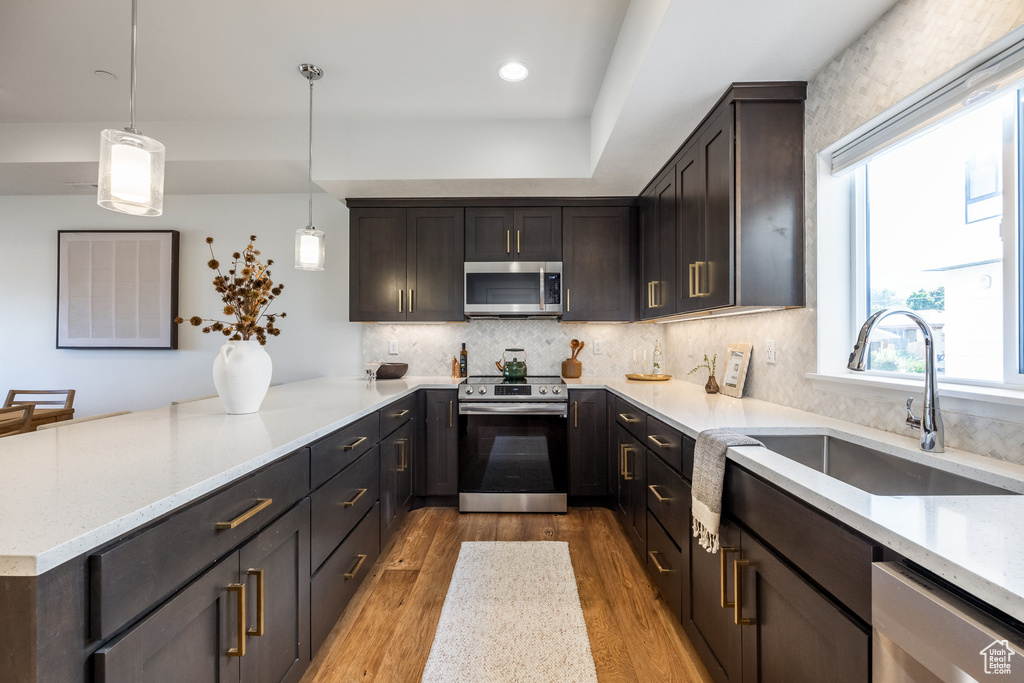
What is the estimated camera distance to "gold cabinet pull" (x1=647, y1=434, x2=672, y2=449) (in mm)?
1869

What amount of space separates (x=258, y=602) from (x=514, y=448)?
201cm

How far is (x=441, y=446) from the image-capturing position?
124 inches

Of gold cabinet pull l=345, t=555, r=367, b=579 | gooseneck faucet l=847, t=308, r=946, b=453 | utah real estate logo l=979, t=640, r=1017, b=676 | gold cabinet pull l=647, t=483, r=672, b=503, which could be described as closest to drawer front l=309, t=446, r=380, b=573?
gold cabinet pull l=345, t=555, r=367, b=579

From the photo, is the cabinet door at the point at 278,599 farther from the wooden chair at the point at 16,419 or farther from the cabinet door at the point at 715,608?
the wooden chair at the point at 16,419

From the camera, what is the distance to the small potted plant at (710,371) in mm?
2580

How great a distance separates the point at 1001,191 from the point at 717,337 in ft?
5.34

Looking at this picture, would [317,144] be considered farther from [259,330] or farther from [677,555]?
[677,555]

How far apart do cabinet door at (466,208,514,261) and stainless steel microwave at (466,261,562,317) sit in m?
0.08

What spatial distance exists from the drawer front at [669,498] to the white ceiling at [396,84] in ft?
5.29

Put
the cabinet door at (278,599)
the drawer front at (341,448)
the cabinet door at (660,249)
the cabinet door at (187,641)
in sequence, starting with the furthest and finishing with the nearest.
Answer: the cabinet door at (660,249) → the drawer front at (341,448) → the cabinet door at (278,599) → the cabinet door at (187,641)

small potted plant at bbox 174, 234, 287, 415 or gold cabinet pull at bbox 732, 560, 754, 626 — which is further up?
small potted plant at bbox 174, 234, 287, 415

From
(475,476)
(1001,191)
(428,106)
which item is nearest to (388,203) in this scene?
(428,106)

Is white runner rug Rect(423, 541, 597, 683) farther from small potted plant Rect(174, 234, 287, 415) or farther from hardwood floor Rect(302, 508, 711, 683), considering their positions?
small potted plant Rect(174, 234, 287, 415)

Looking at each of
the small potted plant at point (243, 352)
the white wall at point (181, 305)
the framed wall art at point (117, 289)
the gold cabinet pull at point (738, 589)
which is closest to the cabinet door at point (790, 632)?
the gold cabinet pull at point (738, 589)
